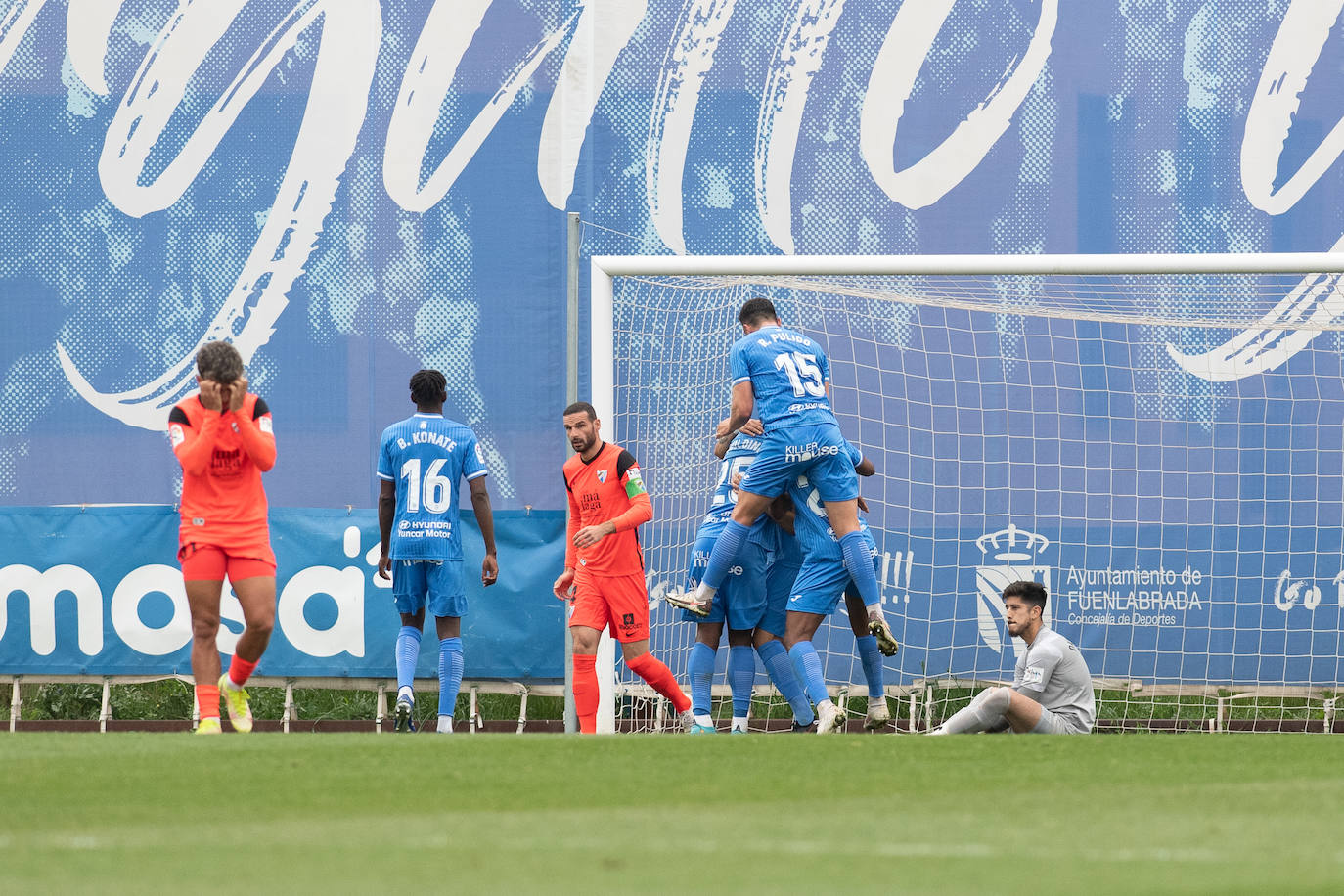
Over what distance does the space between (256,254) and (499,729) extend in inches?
148

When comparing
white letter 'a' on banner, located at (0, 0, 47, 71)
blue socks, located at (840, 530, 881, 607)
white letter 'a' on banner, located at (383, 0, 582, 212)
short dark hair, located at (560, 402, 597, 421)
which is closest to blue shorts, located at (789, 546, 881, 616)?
blue socks, located at (840, 530, 881, 607)

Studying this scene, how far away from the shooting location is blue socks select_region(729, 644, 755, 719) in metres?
8.83

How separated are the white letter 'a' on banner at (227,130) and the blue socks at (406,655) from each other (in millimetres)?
3072

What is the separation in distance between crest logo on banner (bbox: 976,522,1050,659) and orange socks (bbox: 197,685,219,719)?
5420 mm

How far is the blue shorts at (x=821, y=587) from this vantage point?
8359 millimetres

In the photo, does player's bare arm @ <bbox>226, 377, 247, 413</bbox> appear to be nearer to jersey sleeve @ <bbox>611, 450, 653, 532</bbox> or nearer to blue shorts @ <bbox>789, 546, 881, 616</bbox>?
jersey sleeve @ <bbox>611, 450, 653, 532</bbox>

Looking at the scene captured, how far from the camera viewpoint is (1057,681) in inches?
307

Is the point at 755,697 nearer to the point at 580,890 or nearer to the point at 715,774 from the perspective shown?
the point at 715,774

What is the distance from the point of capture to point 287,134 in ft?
36.5

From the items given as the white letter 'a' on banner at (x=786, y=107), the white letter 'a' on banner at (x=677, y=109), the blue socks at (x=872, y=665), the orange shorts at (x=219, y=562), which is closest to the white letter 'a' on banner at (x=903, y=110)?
the white letter 'a' on banner at (x=786, y=107)

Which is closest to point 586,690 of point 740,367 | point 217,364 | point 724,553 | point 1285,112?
point 724,553

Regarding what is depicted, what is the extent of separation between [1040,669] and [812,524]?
144cm

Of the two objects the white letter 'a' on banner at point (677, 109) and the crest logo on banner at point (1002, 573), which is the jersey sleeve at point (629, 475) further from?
the crest logo on banner at point (1002, 573)

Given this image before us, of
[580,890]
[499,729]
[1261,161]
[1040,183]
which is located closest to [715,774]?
[580,890]
